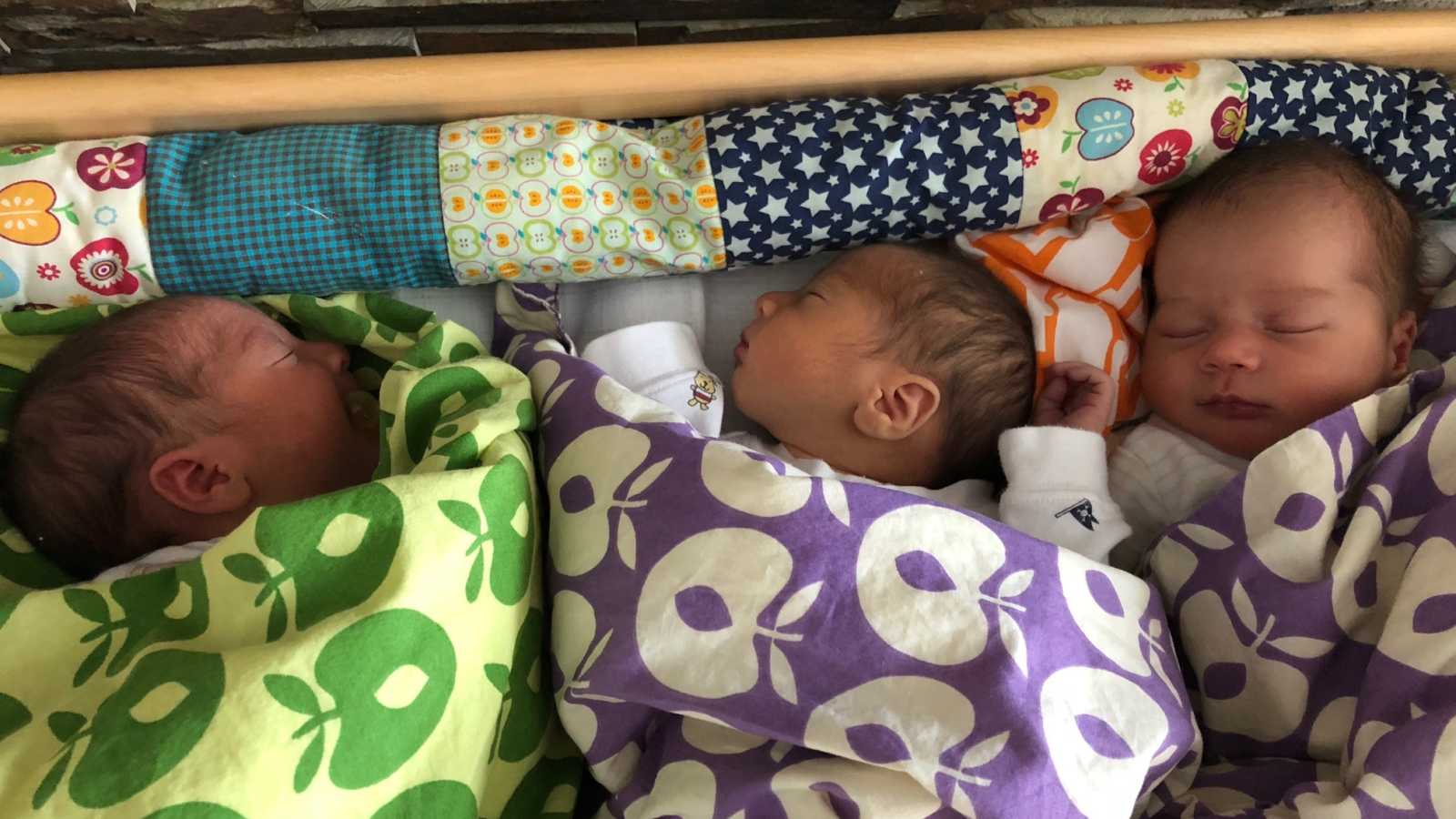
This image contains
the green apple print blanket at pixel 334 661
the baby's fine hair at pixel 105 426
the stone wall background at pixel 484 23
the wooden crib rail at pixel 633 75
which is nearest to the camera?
the green apple print blanket at pixel 334 661

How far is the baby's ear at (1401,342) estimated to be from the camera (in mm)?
1029

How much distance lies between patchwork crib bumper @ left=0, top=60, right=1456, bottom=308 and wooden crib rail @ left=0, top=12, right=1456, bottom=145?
0.03 m

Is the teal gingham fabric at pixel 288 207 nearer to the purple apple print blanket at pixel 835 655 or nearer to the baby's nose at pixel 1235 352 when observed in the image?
the purple apple print blanket at pixel 835 655

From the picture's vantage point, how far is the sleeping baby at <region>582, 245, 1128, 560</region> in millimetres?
979

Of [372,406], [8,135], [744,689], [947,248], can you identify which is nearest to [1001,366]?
[947,248]

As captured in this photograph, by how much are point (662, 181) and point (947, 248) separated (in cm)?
33

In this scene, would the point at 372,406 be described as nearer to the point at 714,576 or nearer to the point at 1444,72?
the point at 714,576

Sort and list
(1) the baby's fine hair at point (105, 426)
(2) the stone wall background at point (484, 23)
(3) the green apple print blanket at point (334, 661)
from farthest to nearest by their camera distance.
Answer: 1. (2) the stone wall background at point (484, 23)
2. (1) the baby's fine hair at point (105, 426)
3. (3) the green apple print blanket at point (334, 661)

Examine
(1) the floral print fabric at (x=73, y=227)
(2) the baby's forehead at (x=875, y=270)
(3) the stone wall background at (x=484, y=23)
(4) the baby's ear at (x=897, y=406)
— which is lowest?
(4) the baby's ear at (x=897, y=406)

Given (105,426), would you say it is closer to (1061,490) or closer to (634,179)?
(634,179)

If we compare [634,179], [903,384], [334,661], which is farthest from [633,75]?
[334,661]

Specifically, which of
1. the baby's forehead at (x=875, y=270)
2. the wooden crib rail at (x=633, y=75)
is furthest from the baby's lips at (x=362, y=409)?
the baby's forehead at (x=875, y=270)

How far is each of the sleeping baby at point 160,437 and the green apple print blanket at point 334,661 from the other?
0.32ft

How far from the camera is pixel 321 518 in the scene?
763mm
